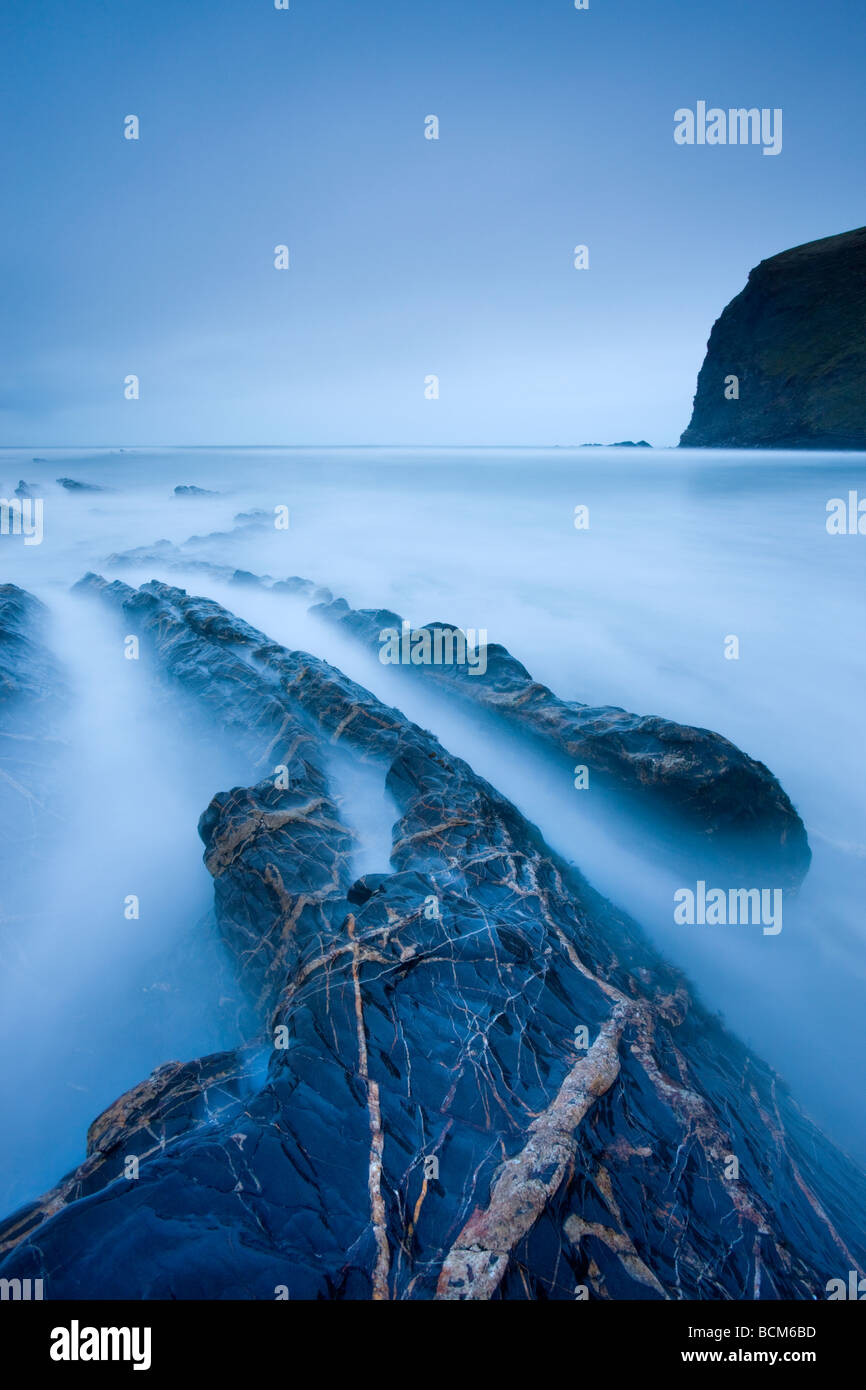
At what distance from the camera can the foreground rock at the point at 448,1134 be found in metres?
2.60

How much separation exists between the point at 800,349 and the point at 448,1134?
75.8 metres

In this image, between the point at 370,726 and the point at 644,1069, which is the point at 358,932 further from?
the point at 370,726

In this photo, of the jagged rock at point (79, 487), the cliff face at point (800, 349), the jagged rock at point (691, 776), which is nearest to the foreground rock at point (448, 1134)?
the jagged rock at point (691, 776)

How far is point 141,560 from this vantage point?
21.3 metres

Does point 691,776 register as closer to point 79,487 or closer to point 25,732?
point 25,732

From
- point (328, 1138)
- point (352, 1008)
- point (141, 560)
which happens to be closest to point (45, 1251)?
point (328, 1138)

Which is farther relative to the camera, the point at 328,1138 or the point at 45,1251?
the point at 328,1138

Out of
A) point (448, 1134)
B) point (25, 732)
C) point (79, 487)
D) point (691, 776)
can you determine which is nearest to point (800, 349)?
point (691, 776)

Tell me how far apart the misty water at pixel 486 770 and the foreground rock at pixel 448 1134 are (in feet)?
3.09

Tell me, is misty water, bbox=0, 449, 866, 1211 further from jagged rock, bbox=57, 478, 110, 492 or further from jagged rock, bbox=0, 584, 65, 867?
jagged rock, bbox=57, 478, 110, 492

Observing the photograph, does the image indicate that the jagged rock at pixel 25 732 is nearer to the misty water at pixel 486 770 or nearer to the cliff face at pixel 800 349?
the misty water at pixel 486 770

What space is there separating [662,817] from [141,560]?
21643 mm

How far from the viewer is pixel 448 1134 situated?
3.15 metres

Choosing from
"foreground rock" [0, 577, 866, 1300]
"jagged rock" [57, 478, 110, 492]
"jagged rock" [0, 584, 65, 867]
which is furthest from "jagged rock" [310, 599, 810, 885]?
"jagged rock" [57, 478, 110, 492]
